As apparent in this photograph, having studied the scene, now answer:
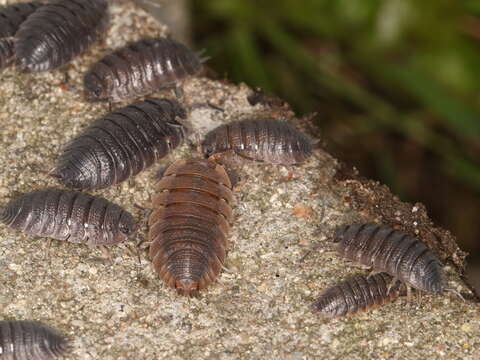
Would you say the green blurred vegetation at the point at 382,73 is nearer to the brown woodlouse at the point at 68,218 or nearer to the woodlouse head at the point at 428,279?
the woodlouse head at the point at 428,279

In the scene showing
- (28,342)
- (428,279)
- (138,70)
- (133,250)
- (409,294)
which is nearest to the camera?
(28,342)

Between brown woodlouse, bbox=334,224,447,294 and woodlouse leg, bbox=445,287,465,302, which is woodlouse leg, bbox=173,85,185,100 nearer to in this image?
brown woodlouse, bbox=334,224,447,294

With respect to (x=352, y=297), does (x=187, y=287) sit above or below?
above

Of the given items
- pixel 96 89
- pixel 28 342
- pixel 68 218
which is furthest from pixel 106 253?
pixel 96 89

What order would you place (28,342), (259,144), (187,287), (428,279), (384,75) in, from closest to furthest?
(28,342), (187,287), (428,279), (259,144), (384,75)

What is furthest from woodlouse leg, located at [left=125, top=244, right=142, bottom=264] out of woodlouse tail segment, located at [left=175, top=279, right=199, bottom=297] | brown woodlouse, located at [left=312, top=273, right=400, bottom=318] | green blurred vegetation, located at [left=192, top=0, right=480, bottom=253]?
green blurred vegetation, located at [left=192, top=0, right=480, bottom=253]

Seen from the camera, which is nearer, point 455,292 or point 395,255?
point 395,255

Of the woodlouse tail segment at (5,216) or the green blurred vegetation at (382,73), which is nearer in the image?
the woodlouse tail segment at (5,216)

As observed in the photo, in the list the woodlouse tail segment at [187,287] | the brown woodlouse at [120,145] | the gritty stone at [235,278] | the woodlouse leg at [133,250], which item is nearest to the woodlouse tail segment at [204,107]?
the gritty stone at [235,278]

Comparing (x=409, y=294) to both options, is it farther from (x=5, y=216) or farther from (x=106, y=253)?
(x=5, y=216)
